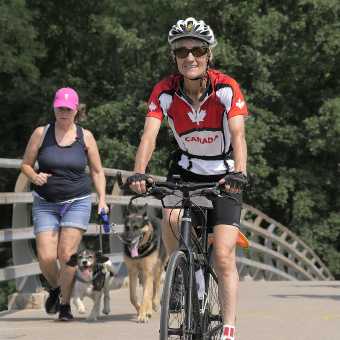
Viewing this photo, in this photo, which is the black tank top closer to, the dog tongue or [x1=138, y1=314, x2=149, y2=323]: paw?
the dog tongue

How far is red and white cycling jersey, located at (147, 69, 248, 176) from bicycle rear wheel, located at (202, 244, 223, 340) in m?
0.50

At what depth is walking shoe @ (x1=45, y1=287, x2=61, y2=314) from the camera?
330 inches

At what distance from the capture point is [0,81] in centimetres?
3181

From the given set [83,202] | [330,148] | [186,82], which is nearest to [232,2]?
[330,148]

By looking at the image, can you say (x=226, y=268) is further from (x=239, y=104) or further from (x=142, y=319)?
(x=142, y=319)

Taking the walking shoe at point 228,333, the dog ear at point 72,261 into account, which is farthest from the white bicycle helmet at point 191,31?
the dog ear at point 72,261

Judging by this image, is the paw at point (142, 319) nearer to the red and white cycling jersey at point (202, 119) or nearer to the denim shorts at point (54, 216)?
the denim shorts at point (54, 216)

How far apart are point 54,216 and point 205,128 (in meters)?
2.98

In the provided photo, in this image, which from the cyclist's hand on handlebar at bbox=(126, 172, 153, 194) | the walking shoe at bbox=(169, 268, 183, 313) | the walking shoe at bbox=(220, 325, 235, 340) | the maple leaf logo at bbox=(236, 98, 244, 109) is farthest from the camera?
the maple leaf logo at bbox=(236, 98, 244, 109)

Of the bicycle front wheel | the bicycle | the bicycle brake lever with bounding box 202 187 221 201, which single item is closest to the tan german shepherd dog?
the bicycle

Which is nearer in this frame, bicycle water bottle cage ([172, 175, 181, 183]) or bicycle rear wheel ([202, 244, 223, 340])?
bicycle water bottle cage ([172, 175, 181, 183])

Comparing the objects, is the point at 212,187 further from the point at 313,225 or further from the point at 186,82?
the point at 313,225

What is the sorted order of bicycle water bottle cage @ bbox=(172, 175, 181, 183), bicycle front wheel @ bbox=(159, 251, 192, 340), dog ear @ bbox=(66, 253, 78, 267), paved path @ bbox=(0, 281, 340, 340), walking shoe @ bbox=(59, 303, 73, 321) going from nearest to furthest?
bicycle front wheel @ bbox=(159, 251, 192, 340) → bicycle water bottle cage @ bbox=(172, 175, 181, 183) → paved path @ bbox=(0, 281, 340, 340) → dog ear @ bbox=(66, 253, 78, 267) → walking shoe @ bbox=(59, 303, 73, 321)

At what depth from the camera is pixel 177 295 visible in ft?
15.9
